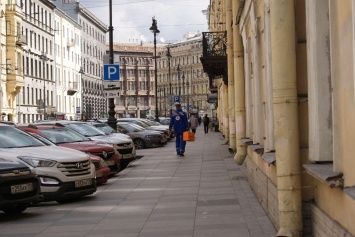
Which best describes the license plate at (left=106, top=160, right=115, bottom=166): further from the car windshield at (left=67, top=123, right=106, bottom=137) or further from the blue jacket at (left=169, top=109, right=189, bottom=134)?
the blue jacket at (left=169, top=109, right=189, bottom=134)

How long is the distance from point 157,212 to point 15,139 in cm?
359

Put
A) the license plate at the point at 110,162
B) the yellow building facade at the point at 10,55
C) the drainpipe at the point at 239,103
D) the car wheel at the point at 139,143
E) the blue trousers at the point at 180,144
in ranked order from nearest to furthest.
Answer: the drainpipe at the point at 239,103, the license plate at the point at 110,162, the blue trousers at the point at 180,144, the car wheel at the point at 139,143, the yellow building facade at the point at 10,55

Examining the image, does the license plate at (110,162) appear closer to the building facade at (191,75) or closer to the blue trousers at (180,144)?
the blue trousers at (180,144)

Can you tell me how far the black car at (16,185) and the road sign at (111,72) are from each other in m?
14.7

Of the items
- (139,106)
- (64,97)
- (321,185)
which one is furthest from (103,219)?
(139,106)

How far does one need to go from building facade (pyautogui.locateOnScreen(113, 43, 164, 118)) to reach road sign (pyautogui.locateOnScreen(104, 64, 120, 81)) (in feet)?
372

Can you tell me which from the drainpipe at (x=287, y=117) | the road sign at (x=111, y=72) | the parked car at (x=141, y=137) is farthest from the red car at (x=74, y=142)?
the parked car at (x=141, y=137)

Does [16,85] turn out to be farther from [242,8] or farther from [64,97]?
[242,8]

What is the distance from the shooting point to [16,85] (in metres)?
66.9

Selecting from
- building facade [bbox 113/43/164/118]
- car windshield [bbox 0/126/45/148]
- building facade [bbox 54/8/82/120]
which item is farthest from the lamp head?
building facade [bbox 113/43/164/118]

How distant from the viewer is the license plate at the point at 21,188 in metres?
10.8

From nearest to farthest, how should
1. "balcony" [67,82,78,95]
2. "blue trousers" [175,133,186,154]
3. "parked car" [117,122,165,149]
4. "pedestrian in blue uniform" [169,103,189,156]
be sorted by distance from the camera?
1. "pedestrian in blue uniform" [169,103,189,156]
2. "blue trousers" [175,133,186,154]
3. "parked car" [117,122,165,149]
4. "balcony" [67,82,78,95]

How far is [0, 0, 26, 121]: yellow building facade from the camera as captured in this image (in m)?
65.4

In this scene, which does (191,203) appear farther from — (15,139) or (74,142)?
(74,142)
